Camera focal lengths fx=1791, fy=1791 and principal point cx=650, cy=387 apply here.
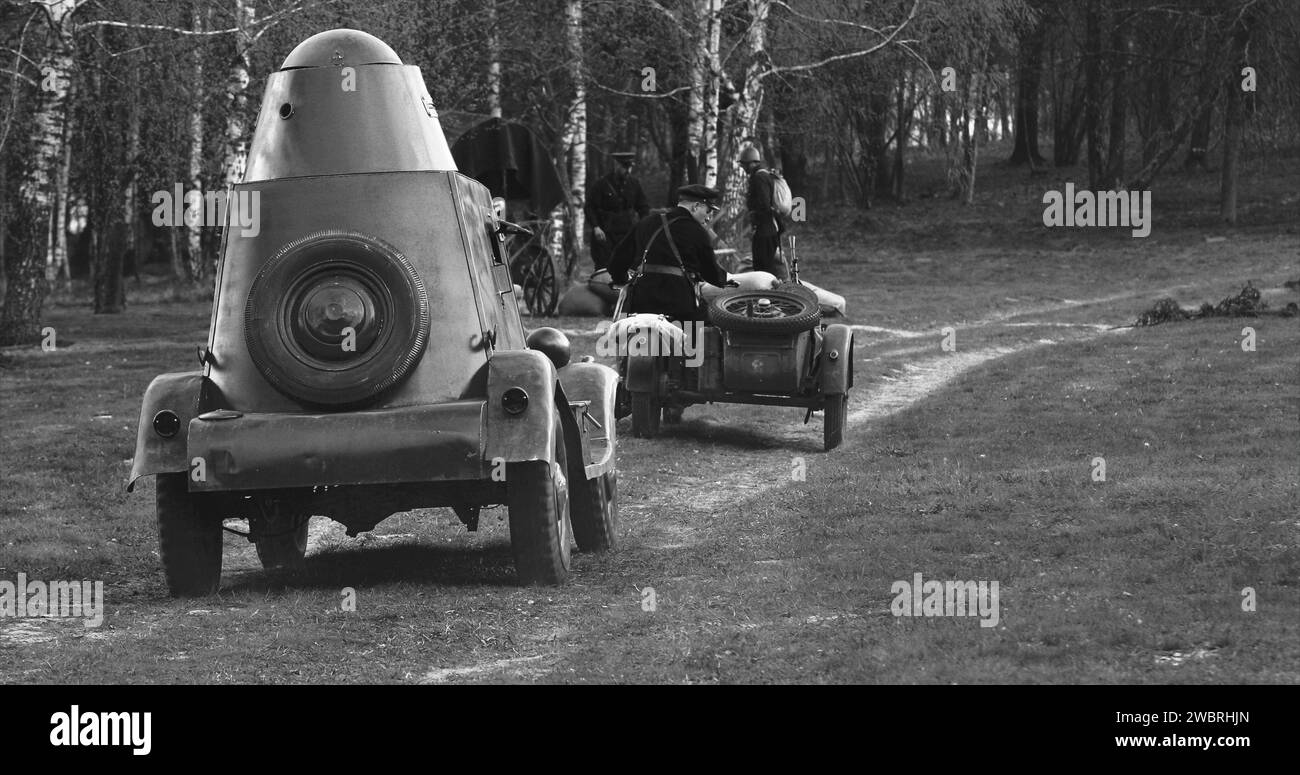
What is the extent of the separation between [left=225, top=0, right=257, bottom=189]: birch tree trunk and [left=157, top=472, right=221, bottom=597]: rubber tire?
1469 cm

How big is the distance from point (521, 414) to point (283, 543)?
7.31 feet

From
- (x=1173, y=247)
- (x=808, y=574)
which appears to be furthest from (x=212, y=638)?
(x=1173, y=247)

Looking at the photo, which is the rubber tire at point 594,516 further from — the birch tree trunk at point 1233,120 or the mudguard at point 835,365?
the birch tree trunk at point 1233,120

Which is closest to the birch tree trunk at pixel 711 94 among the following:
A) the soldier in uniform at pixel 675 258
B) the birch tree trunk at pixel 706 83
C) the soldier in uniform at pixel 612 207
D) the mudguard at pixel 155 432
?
the birch tree trunk at pixel 706 83

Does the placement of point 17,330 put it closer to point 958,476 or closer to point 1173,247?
point 958,476

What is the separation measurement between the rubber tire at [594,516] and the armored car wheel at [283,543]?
4.76 feet

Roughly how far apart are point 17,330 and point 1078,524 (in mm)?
16301

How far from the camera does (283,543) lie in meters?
9.88

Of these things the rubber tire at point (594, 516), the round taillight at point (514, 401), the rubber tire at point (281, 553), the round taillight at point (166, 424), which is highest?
the round taillight at point (514, 401)

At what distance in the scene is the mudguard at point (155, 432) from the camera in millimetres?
8312

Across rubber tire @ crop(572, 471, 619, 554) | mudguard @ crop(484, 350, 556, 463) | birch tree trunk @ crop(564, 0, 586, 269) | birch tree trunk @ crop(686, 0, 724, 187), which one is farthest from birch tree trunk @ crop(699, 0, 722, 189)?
mudguard @ crop(484, 350, 556, 463)

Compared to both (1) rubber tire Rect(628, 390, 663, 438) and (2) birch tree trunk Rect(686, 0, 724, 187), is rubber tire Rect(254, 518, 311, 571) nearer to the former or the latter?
(1) rubber tire Rect(628, 390, 663, 438)

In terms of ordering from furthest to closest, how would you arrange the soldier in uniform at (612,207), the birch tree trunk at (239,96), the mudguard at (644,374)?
the soldier in uniform at (612,207) → the birch tree trunk at (239,96) → the mudguard at (644,374)
